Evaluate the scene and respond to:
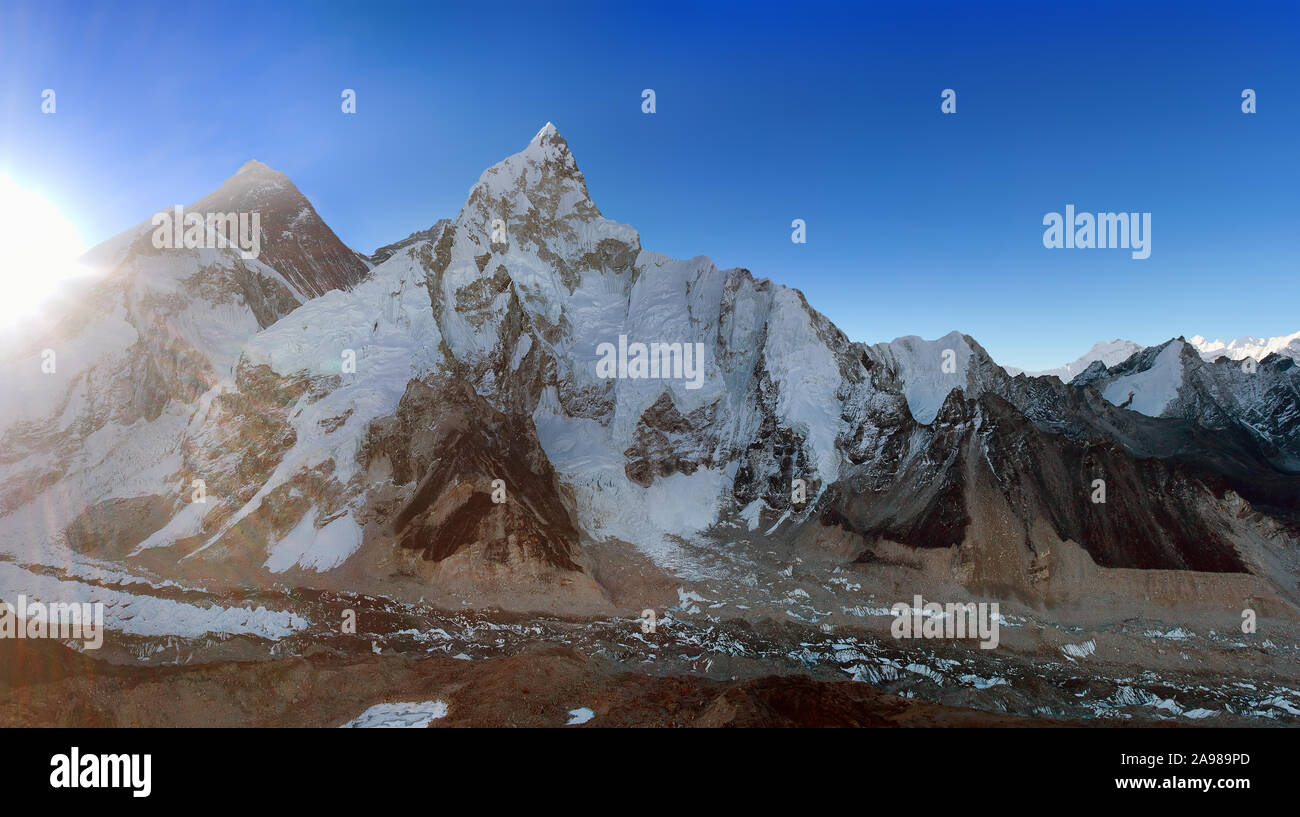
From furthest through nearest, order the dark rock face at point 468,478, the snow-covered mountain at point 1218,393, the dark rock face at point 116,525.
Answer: the snow-covered mountain at point 1218,393, the dark rock face at point 116,525, the dark rock face at point 468,478

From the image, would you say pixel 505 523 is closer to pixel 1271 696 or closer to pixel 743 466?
pixel 743 466

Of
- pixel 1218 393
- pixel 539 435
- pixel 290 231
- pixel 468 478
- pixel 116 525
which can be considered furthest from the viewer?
pixel 1218 393

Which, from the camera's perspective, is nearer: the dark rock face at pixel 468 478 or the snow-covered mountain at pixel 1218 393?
the dark rock face at pixel 468 478

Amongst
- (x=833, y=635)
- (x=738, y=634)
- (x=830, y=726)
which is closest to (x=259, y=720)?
(x=830, y=726)

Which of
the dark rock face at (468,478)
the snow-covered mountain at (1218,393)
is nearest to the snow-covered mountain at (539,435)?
the dark rock face at (468,478)

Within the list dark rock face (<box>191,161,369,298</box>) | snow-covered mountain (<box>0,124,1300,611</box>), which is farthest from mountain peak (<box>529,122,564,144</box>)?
dark rock face (<box>191,161,369,298</box>)

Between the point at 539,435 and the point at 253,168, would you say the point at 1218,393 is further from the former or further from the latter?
the point at 253,168

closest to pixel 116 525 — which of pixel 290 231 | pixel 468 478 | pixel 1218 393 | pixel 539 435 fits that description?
pixel 468 478

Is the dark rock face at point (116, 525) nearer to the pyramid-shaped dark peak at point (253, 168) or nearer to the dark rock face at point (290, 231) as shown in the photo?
the dark rock face at point (290, 231)
